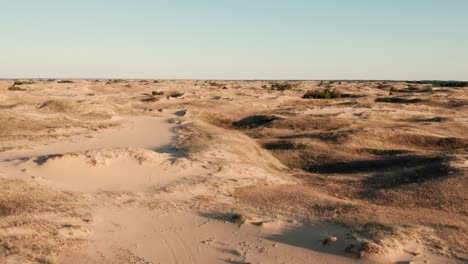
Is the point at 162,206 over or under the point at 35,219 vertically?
under

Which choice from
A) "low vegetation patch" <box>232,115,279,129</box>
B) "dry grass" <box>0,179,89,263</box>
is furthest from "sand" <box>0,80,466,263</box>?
"low vegetation patch" <box>232,115,279,129</box>

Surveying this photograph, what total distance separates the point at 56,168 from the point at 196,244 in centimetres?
884

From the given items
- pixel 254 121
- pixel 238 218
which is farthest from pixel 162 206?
pixel 254 121

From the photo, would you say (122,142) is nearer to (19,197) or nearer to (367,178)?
(19,197)

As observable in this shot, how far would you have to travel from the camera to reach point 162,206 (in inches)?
502

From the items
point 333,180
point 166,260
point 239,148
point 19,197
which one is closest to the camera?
point 166,260

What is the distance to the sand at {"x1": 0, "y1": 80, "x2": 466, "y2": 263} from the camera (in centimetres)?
936

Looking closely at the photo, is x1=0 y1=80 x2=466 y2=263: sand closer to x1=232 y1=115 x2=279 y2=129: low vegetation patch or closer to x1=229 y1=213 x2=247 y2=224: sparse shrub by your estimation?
x1=229 y1=213 x2=247 y2=224: sparse shrub

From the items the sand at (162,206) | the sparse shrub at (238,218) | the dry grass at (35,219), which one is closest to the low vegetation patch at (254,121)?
the sand at (162,206)

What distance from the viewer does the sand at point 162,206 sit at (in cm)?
936

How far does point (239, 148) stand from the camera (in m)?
22.6

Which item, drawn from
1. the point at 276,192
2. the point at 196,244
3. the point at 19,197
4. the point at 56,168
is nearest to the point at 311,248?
the point at 196,244

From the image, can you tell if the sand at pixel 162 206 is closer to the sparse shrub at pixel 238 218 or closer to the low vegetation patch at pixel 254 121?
the sparse shrub at pixel 238 218

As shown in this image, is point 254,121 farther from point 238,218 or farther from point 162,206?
point 238,218
